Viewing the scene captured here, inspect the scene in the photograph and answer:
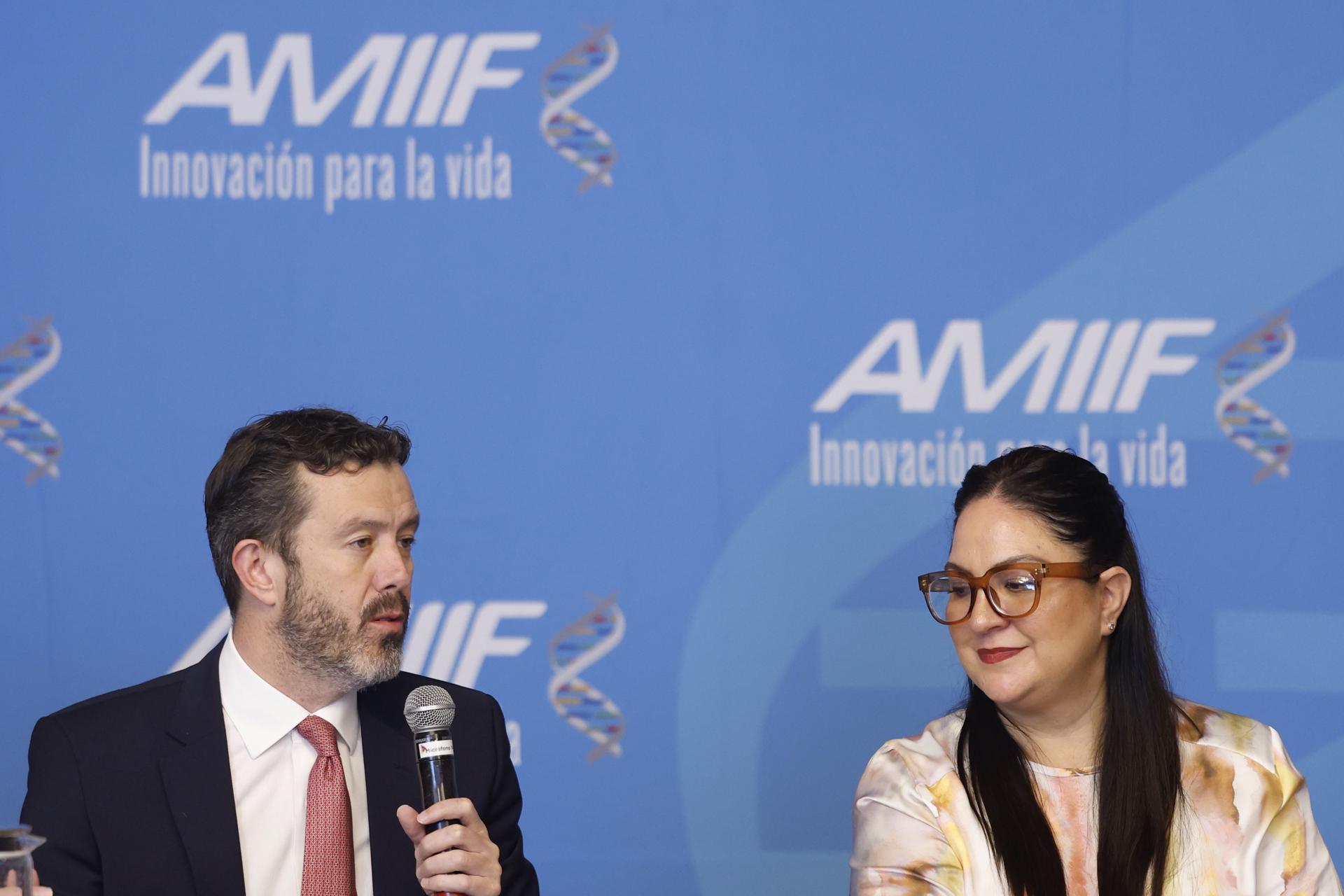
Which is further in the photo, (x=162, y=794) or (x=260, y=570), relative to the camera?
(x=260, y=570)

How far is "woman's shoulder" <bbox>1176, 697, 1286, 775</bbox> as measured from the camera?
2.13 meters

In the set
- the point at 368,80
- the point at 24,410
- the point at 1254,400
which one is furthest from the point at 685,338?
the point at 24,410

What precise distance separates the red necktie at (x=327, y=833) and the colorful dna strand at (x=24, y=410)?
1.48 metres

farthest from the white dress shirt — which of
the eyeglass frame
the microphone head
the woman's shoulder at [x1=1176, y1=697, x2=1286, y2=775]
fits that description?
the woman's shoulder at [x1=1176, y1=697, x2=1286, y2=775]

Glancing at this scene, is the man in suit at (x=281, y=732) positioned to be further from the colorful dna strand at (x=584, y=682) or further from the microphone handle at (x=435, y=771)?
the colorful dna strand at (x=584, y=682)

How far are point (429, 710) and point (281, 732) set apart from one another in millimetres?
424

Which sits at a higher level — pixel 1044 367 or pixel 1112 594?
pixel 1044 367

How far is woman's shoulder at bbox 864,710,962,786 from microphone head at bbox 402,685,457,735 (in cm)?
70

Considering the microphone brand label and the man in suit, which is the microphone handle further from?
the man in suit

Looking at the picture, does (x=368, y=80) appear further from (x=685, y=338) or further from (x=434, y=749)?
(x=434, y=749)

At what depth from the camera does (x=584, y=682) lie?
10.6 ft

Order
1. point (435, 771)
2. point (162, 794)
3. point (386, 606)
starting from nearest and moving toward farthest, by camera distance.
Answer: point (435, 771), point (162, 794), point (386, 606)

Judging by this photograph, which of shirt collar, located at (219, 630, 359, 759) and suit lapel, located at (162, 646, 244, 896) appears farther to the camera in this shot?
shirt collar, located at (219, 630, 359, 759)

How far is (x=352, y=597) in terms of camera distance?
83.2 inches
